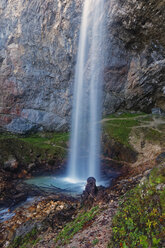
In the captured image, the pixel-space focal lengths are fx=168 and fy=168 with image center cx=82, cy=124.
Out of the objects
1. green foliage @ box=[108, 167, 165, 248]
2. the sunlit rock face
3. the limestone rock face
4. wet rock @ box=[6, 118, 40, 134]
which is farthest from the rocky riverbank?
the sunlit rock face

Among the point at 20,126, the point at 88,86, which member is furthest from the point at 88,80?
the point at 20,126

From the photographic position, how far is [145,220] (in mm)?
3598

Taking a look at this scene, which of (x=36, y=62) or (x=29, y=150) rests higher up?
(x=36, y=62)

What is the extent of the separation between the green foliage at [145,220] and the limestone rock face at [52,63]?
2054 centimetres

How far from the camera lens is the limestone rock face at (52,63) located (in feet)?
74.6

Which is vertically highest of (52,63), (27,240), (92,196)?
(52,63)

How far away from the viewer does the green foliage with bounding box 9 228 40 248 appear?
5609 millimetres

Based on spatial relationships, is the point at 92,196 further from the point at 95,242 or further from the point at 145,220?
the point at 145,220

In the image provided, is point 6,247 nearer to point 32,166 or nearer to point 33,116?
point 32,166

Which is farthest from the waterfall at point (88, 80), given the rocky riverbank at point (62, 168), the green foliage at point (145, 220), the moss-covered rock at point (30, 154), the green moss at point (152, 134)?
the green foliage at point (145, 220)

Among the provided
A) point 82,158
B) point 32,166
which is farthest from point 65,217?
point 82,158

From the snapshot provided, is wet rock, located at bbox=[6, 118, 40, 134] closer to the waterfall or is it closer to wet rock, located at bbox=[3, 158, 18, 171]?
the waterfall

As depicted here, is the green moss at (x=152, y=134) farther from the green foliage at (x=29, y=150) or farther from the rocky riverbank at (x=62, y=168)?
the green foliage at (x=29, y=150)

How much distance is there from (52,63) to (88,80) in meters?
5.63
